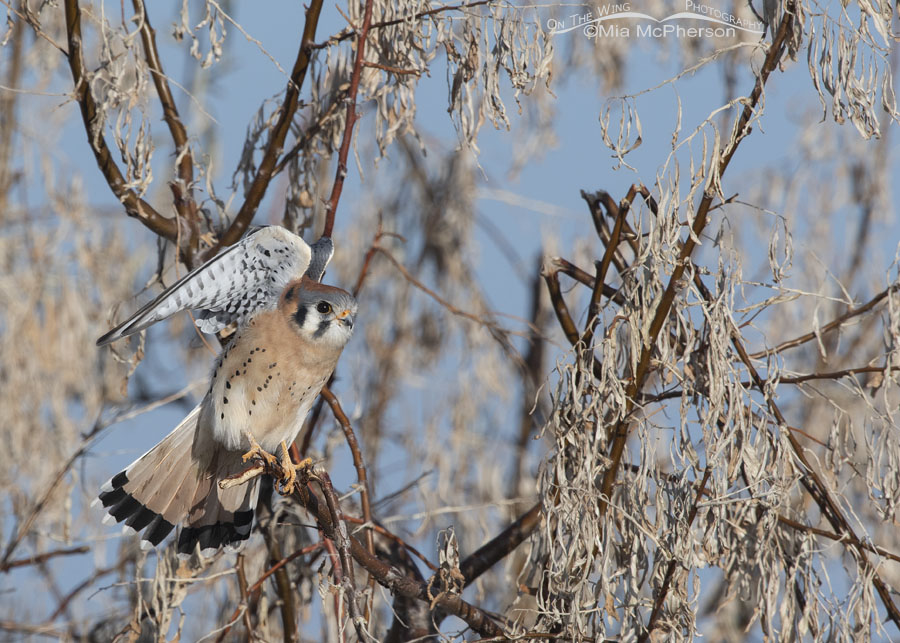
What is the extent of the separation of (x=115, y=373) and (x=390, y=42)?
8.63ft

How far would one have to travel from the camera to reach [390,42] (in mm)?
2625

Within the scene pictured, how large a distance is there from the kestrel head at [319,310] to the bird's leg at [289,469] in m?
0.33

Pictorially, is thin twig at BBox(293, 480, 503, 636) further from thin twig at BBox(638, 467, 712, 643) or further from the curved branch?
the curved branch

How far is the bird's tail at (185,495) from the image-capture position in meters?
2.76

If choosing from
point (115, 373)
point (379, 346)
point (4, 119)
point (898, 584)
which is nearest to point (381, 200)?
point (379, 346)

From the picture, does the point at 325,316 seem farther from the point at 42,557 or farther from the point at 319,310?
the point at 42,557

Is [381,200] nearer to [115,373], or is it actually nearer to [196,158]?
[115,373]

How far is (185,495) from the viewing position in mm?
2852

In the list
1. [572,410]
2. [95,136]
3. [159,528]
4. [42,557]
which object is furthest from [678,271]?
[42,557]

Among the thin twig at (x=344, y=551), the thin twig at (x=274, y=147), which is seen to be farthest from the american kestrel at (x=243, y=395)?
the thin twig at (x=344, y=551)

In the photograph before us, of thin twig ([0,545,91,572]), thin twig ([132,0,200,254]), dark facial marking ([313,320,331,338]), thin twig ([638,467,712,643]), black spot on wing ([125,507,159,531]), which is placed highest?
thin twig ([132,0,200,254])

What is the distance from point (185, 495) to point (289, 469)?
489mm

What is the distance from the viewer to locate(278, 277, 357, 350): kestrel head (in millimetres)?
2592

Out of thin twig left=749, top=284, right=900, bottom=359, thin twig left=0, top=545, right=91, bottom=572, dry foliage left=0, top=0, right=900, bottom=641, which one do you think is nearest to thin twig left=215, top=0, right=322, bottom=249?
dry foliage left=0, top=0, right=900, bottom=641
